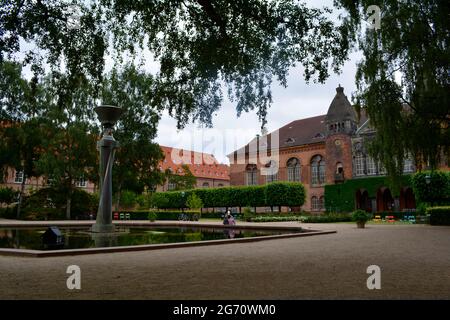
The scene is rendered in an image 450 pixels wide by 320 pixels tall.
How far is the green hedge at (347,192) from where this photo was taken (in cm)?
4649

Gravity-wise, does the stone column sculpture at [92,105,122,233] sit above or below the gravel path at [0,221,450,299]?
above

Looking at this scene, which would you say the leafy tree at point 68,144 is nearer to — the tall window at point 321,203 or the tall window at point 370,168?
the tall window at point 321,203

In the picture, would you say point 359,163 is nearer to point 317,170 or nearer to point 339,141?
point 339,141

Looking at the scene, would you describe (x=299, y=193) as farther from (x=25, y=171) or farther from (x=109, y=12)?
(x=109, y=12)

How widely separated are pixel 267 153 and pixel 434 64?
152ft

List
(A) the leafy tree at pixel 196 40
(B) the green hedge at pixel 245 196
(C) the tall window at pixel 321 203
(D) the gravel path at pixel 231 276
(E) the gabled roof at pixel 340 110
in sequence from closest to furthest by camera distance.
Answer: (D) the gravel path at pixel 231 276 → (A) the leafy tree at pixel 196 40 → (B) the green hedge at pixel 245 196 → (E) the gabled roof at pixel 340 110 → (C) the tall window at pixel 321 203

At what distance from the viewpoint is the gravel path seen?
5020 millimetres

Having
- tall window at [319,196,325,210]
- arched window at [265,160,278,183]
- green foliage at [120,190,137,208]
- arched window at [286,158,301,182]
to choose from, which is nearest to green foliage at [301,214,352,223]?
tall window at [319,196,325,210]

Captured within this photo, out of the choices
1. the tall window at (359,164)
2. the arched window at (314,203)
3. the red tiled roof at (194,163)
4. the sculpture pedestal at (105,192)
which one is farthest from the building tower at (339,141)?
the red tiled roof at (194,163)

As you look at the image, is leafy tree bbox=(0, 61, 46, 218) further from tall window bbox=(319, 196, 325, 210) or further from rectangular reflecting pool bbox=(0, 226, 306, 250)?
tall window bbox=(319, 196, 325, 210)

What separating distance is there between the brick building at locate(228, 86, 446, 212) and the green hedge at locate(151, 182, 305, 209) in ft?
20.2

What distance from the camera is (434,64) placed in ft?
50.3

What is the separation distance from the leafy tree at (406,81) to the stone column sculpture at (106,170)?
12.1 m

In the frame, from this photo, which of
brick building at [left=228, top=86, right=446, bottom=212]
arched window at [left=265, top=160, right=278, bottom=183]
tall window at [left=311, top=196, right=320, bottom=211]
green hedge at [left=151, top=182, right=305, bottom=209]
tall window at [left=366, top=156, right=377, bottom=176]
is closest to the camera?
green hedge at [left=151, top=182, right=305, bottom=209]
